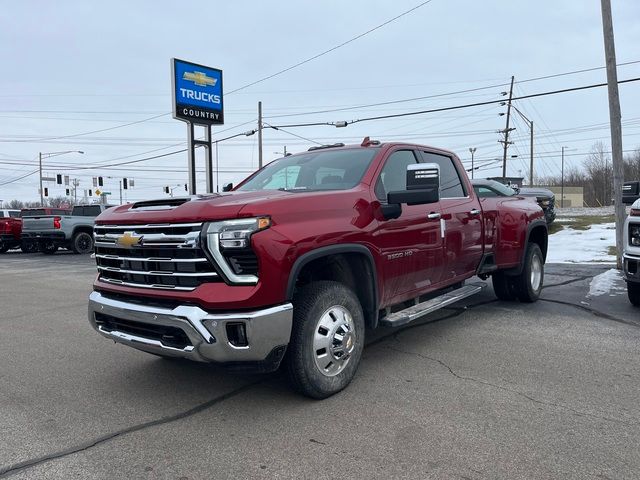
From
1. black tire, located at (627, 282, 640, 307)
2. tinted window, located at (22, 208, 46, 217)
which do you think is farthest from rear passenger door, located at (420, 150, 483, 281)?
tinted window, located at (22, 208, 46, 217)

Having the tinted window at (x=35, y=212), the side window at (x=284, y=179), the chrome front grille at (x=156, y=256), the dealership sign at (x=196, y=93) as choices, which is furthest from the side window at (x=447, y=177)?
the tinted window at (x=35, y=212)

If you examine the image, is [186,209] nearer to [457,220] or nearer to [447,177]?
[457,220]

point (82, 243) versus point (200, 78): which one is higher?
point (200, 78)

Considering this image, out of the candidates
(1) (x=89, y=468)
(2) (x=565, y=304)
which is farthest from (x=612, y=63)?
(1) (x=89, y=468)

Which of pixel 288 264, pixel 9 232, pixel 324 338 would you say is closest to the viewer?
pixel 288 264

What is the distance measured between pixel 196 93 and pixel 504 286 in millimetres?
12728

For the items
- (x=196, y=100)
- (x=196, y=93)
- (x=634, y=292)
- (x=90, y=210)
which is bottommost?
(x=634, y=292)

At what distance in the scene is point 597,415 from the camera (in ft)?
11.3

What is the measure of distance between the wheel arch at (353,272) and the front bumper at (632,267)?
3.65 metres

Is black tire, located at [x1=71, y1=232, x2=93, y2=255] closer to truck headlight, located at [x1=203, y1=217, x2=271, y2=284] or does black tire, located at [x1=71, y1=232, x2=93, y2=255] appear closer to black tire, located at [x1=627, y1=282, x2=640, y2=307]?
truck headlight, located at [x1=203, y1=217, x2=271, y2=284]

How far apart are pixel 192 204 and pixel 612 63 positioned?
11.0 m

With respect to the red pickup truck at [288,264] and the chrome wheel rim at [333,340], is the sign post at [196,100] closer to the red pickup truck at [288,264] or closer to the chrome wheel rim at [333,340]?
the red pickup truck at [288,264]

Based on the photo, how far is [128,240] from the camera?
371cm

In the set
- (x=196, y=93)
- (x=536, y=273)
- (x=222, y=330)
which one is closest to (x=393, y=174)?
(x=222, y=330)
